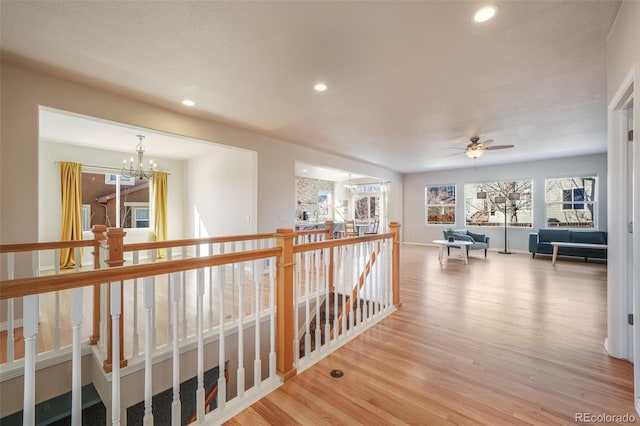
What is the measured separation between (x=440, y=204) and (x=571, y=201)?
330 cm

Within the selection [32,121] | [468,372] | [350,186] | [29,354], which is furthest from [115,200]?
[350,186]

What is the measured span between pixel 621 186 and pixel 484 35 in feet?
5.24

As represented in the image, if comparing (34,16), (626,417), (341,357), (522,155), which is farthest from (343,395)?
(522,155)

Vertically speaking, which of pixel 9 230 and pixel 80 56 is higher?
pixel 80 56

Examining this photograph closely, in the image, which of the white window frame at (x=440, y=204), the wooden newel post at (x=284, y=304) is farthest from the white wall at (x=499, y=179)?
the wooden newel post at (x=284, y=304)

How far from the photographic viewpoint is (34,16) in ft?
6.37

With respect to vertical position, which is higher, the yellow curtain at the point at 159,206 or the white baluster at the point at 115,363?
the yellow curtain at the point at 159,206

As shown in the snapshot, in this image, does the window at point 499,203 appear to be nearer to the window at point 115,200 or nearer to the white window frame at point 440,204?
the white window frame at point 440,204

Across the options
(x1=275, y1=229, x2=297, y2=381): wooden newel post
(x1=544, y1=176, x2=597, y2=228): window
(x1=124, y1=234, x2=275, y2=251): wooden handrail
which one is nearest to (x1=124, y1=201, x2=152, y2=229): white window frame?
(x1=124, y1=234, x2=275, y2=251): wooden handrail

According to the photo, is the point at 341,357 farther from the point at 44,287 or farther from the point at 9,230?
the point at 9,230

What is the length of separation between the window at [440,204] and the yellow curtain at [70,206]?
9.70 m

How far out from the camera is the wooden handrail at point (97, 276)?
952mm

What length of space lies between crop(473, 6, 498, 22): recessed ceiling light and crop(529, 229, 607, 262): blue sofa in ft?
22.1

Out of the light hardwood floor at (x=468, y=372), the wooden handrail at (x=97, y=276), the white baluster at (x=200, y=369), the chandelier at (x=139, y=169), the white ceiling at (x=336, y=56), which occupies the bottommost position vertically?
the light hardwood floor at (x=468, y=372)
